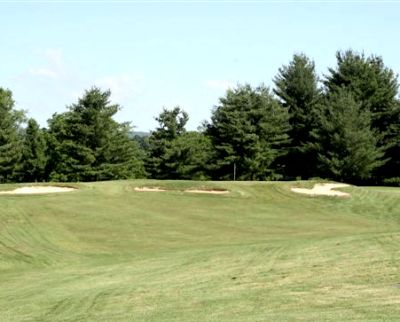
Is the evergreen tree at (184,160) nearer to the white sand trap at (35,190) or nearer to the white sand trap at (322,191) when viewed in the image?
the white sand trap at (322,191)

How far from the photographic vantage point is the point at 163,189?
95.4ft

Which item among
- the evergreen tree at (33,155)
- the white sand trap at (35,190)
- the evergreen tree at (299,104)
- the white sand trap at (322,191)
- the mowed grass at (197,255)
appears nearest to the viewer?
the mowed grass at (197,255)

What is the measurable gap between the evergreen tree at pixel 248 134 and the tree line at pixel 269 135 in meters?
0.11

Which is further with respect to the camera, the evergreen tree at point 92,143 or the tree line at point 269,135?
the evergreen tree at point 92,143

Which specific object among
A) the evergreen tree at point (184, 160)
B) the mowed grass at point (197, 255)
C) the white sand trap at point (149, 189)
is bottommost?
the mowed grass at point (197, 255)

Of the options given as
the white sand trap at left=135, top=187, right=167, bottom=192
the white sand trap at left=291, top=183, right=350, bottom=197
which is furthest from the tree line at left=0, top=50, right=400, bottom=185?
the white sand trap at left=135, top=187, right=167, bottom=192

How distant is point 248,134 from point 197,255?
44323 millimetres

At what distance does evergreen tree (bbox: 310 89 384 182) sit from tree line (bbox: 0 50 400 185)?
10 cm

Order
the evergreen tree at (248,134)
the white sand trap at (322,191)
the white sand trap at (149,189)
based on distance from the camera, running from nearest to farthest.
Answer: the white sand trap at (149,189), the white sand trap at (322,191), the evergreen tree at (248,134)

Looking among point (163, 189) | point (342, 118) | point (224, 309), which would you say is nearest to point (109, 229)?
point (163, 189)

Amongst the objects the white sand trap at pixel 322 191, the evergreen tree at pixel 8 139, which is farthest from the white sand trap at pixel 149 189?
the evergreen tree at pixel 8 139

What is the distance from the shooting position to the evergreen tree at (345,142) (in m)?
54.1

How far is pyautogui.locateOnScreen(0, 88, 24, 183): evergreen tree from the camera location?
61206 mm

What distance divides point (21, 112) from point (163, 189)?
4324 cm
